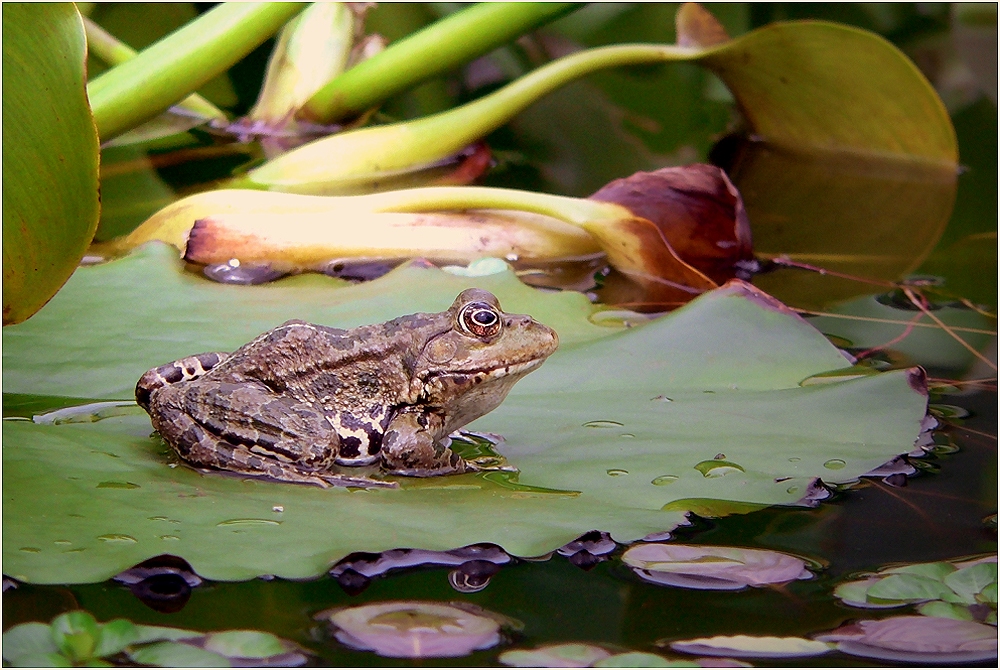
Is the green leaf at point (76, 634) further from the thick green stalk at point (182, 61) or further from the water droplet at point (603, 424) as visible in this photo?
the thick green stalk at point (182, 61)

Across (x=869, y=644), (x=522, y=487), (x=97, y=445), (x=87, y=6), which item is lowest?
(x=869, y=644)

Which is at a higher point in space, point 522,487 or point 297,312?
point 297,312

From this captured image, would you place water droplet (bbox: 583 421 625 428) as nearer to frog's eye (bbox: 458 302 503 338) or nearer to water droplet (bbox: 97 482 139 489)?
frog's eye (bbox: 458 302 503 338)

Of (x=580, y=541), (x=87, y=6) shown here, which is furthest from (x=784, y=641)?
(x=87, y=6)

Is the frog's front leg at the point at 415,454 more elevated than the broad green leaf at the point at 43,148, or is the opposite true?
the broad green leaf at the point at 43,148

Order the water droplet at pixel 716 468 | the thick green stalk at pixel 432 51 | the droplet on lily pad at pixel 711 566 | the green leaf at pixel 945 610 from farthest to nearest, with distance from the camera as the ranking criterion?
the thick green stalk at pixel 432 51 → the water droplet at pixel 716 468 → the droplet on lily pad at pixel 711 566 → the green leaf at pixel 945 610

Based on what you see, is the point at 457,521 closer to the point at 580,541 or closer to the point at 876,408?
the point at 580,541

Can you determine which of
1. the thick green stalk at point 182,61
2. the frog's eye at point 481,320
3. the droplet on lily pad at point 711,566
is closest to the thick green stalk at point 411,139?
the thick green stalk at point 182,61
